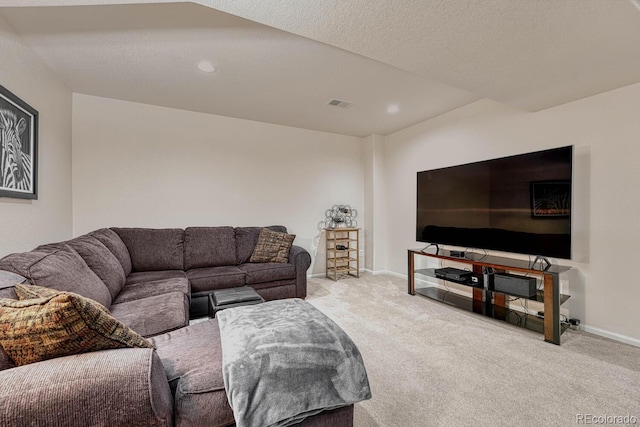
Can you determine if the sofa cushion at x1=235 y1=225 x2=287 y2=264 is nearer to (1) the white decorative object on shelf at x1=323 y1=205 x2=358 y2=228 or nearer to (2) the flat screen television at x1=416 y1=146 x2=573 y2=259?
(1) the white decorative object on shelf at x1=323 y1=205 x2=358 y2=228

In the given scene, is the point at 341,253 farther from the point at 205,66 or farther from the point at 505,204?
the point at 205,66

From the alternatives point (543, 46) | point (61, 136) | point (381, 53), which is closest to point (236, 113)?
point (61, 136)

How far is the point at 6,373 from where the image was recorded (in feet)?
2.48

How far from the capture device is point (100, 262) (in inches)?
81.4

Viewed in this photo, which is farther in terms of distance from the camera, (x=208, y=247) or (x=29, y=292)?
(x=208, y=247)

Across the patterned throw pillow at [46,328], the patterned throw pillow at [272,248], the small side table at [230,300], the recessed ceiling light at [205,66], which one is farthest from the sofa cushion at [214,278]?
the recessed ceiling light at [205,66]

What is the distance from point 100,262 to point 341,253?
10.7ft

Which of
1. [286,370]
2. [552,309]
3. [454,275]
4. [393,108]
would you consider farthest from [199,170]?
[552,309]

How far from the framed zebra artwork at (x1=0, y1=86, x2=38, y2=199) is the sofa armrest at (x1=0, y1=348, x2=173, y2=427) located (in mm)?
1813

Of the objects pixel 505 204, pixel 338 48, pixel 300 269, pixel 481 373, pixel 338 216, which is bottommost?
pixel 481 373

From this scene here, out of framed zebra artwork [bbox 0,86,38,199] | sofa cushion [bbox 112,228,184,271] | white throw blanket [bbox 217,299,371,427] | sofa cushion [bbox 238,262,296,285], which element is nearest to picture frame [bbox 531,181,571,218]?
white throw blanket [bbox 217,299,371,427]

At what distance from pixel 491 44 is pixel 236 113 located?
304 centimetres

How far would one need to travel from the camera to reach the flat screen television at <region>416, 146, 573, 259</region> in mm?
2379

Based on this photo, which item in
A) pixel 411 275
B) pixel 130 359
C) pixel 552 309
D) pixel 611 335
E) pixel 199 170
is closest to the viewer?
pixel 130 359
